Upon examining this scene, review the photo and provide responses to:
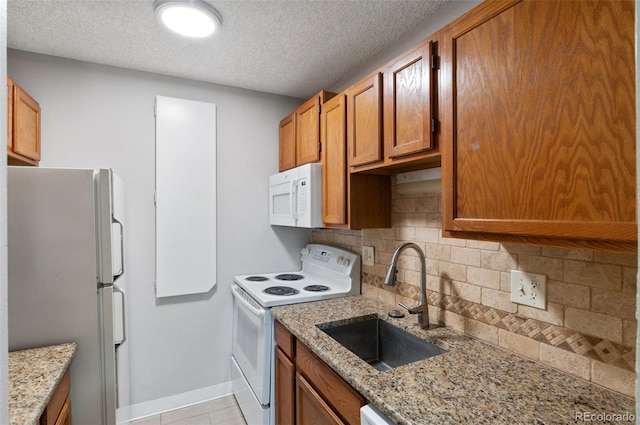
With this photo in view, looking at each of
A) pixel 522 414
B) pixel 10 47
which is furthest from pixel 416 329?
pixel 10 47

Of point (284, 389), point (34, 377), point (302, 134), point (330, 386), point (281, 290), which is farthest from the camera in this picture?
point (302, 134)

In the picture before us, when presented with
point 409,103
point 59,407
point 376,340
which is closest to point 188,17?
point 409,103

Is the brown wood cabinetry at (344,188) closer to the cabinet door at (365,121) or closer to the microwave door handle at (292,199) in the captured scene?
the cabinet door at (365,121)

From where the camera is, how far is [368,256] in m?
2.12

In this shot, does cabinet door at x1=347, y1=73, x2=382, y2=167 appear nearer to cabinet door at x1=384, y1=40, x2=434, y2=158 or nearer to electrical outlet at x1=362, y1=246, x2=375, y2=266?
cabinet door at x1=384, y1=40, x2=434, y2=158

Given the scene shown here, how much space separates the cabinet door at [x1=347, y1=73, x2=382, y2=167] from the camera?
154 centimetres

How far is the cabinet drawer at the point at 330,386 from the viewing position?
1.11m

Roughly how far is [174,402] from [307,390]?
1475mm

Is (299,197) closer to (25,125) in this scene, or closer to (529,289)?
(529,289)

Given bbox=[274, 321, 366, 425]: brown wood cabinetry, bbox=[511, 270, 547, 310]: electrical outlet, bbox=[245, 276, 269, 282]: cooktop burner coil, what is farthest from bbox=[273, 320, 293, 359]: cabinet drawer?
bbox=[511, 270, 547, 310]: electrical outlet

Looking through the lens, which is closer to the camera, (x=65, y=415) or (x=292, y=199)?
(x=65, y=415)

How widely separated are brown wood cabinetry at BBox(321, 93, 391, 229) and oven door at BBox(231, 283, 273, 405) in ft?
2.40

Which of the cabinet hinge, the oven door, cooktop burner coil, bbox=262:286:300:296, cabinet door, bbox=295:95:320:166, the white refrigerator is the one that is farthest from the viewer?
cabinet door, bbox=295:95:320:166

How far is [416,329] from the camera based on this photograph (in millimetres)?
1519
